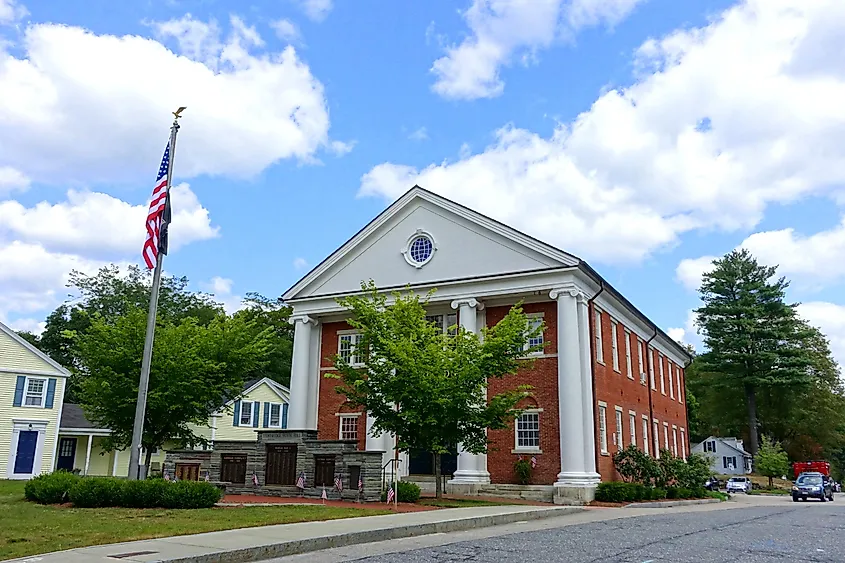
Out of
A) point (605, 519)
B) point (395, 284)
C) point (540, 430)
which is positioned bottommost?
point (605, 519)

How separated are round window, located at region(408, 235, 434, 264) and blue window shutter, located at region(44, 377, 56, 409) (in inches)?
816

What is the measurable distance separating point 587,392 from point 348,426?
11.0 meters

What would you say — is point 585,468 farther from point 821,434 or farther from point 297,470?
point 821,434

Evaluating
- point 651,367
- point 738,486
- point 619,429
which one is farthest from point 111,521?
point 738,486

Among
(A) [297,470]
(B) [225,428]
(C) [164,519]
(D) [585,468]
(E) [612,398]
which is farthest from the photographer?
(B) [225,428]

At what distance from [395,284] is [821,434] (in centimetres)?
5470

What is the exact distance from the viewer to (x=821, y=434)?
68.3m

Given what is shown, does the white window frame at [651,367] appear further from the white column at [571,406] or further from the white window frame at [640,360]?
the white column at [571,406]

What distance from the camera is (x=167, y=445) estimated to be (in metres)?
41.4

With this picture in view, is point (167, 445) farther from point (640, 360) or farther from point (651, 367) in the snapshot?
Answer: point (651, 367)

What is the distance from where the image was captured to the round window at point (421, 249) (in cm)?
3112

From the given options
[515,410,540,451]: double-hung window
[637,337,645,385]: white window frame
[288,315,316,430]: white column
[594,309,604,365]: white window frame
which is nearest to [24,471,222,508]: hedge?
[515,410,540,451]: double-hung window

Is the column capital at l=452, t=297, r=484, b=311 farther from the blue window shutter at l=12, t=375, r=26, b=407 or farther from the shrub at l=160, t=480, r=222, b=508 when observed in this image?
the blue window shutter at l=12, t=375, r=26, b=407

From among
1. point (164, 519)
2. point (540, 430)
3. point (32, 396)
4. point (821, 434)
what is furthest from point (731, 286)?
point (164, 519)
